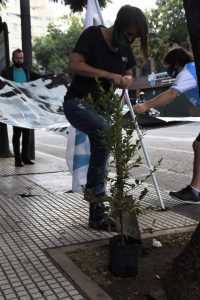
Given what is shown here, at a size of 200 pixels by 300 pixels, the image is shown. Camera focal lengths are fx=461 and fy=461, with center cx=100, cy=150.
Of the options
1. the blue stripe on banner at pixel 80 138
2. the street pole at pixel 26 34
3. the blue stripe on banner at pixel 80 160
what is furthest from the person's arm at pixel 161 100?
the street pole at pixel 26 34

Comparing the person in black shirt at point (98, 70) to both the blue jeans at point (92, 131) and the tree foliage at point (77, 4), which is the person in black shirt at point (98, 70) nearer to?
the blue jeans at point (92, 131)

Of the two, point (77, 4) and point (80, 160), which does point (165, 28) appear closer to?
point (77, 4)

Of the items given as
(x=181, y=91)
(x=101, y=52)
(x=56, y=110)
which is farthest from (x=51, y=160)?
(x=101, y=52)

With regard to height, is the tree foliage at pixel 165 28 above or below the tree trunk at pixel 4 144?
above

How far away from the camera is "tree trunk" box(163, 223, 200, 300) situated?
2613 millimetres

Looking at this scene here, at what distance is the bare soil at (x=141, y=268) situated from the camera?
284 centimetres

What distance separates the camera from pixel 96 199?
3.16 meters

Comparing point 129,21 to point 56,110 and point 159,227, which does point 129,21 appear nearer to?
point 159,227

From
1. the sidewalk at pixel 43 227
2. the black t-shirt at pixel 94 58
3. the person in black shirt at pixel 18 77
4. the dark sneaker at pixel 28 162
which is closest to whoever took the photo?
the sidewalk at pixel 43 227

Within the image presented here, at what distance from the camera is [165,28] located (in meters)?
27.9

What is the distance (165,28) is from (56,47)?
28963mm

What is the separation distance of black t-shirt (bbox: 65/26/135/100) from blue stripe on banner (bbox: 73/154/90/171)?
101cm

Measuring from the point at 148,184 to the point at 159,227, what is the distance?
7.40 feet

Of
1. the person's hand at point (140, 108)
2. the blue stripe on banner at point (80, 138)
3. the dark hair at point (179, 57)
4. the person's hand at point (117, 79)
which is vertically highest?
the dark hair at point (179, 57)
